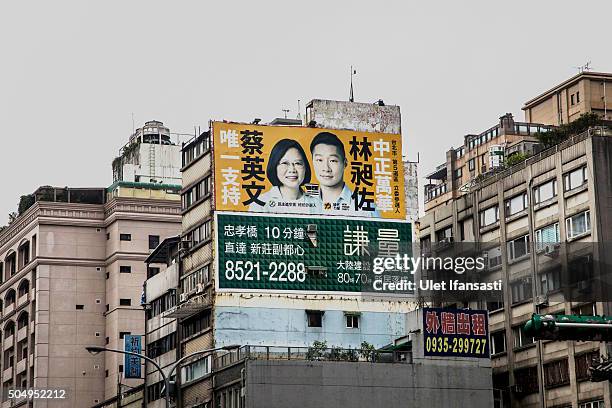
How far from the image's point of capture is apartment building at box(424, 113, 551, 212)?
136750mm

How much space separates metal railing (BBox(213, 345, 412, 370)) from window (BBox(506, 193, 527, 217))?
36.2ft

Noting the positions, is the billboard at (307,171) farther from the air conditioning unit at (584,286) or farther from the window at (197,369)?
the air conditioning unit at (584,286)

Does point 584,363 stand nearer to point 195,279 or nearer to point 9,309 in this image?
point 195,279

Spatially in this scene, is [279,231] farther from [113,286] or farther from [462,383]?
[113,286]

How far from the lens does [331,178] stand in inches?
3536

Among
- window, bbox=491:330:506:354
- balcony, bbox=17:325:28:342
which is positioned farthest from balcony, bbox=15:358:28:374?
window, bbox=491:330:506:354

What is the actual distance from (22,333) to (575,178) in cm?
7159

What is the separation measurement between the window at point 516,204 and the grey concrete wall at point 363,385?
33.0ft

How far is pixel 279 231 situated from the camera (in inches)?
3452

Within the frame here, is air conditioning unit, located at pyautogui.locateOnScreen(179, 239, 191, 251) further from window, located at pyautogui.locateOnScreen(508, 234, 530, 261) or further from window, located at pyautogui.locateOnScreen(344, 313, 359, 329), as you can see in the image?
window, located at pyautogui.locateOnScreen(508, 234, 530, 261)

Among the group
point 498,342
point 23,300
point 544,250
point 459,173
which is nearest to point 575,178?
point 544,250

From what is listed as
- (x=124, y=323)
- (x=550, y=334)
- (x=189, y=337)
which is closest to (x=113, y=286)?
(x=124, y=323)

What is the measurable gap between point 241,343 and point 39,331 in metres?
46.5

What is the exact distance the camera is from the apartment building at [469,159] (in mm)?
136750
